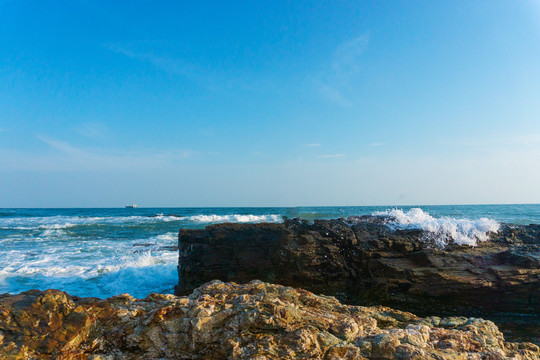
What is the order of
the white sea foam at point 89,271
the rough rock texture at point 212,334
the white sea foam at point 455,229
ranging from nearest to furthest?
the rough rock texture at point 212,334 → the white sea foam at point 455,229 → the white sea foam at point 89,271

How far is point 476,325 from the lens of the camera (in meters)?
3.50

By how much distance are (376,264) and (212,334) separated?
206 inches

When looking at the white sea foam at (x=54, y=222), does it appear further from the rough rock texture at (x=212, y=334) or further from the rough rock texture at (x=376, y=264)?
the rough rock texture at (x=212, y=334)

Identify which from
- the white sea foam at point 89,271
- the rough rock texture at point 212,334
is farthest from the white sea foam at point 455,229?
the white sea foam at point 89,271

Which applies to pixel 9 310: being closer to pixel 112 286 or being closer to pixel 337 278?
pixel 337 278

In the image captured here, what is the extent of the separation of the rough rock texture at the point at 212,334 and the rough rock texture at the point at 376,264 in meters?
3.41

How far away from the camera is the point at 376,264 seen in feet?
23.3

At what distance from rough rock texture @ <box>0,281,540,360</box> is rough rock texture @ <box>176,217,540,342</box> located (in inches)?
134

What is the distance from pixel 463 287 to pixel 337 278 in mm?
2618

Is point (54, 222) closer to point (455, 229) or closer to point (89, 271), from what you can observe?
point (89, 271)

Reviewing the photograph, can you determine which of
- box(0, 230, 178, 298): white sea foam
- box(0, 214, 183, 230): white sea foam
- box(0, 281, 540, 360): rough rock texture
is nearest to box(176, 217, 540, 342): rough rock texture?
box(0, 230, 178, 298): white sea foam

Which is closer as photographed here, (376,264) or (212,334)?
(212,334)

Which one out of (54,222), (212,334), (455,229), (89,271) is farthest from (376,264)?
(54,222)

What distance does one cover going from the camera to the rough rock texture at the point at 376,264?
6.22 meters
